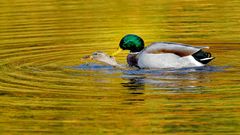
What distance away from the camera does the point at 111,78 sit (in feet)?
50.2

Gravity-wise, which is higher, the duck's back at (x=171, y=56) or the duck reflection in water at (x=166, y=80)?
the duck's back at (x=171, y=56)

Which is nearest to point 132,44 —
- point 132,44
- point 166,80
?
point 132,44

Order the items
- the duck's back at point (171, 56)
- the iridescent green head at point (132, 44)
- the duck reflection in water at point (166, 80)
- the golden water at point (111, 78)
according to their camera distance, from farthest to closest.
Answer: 1. the iridescent green head at point (132, 44)
2. the duck's back at point (171, 56)
3. the duck reflection in water at point (166, 80)
4. the golden water at point (111, 78)

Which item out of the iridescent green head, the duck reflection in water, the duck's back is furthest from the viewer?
the iridescent green head

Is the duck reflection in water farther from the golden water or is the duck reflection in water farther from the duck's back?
the duck's back

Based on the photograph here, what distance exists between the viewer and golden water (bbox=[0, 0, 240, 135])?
12.3 meters

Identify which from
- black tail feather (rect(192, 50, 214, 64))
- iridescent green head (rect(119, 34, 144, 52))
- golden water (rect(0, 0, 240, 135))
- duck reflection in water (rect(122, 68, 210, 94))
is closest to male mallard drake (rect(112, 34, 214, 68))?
black tail feather (rect(192, 50, 214, 64))

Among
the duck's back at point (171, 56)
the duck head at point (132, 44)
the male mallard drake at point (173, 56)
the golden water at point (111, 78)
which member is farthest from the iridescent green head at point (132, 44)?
the duck's back at point (171, 56)

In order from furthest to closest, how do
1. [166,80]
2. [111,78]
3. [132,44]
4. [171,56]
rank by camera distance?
1. [132,44]
2. [171,56]
3. [111,78]
4. [166,80]

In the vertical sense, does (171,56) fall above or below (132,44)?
below

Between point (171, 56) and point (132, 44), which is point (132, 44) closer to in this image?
Result: point (132, 44)

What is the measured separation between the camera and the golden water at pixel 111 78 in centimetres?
1230

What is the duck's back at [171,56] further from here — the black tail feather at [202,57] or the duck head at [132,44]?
the duck head at [132,44]

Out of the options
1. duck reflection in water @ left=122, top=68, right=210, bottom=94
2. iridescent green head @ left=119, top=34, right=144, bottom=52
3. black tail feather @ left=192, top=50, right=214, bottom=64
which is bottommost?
duck reflection in water @ left=122, top=68, right=210, bottom=94
